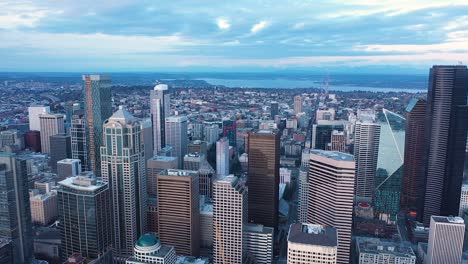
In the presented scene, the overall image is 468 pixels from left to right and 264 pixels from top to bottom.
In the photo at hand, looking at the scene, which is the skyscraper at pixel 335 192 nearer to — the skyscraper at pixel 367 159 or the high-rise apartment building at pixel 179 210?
the high-rise apartment building at pixel 179 210

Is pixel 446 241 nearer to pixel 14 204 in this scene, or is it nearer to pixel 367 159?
pixel 367 159

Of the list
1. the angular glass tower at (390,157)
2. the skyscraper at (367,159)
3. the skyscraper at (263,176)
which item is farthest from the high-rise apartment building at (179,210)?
the skyscraper at (367,159)

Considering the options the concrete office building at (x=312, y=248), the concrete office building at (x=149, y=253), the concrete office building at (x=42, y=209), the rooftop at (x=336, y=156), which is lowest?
the concrete office building at (x=42, y=209)

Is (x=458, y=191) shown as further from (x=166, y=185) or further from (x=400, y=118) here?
(x=166, y=185)

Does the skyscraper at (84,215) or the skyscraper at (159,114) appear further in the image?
the skyscraper at (159,114)

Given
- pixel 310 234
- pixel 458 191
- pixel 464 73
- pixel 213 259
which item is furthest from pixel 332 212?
pixel 464 73
